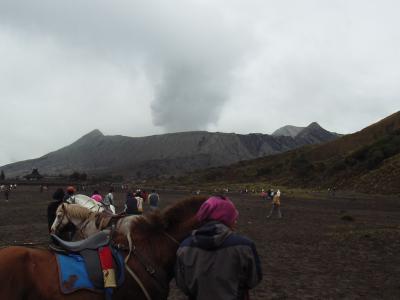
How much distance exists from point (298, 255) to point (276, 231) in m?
6.66

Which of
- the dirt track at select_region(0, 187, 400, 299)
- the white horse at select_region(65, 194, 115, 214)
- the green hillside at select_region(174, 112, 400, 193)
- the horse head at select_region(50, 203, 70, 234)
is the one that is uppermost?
the green hillside at select_region(174, 112, 400, 193)

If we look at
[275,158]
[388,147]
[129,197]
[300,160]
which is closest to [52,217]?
[129,197]

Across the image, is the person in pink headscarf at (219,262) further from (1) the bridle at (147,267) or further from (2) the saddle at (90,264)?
(2) the saddle at (90,264)

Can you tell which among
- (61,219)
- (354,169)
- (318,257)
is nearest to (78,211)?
(61,219)

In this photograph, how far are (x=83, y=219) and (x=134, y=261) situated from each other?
2259mm

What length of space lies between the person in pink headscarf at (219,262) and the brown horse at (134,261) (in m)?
0.50

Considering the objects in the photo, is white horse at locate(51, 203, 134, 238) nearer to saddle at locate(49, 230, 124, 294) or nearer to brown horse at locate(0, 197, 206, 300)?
brown horse at locate(0, 197, 206, 300)

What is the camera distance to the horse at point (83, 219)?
5.33 m

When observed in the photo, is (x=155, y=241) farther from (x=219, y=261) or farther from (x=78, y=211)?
(x=78, y=211)

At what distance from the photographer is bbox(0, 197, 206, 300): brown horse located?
11.9 ft

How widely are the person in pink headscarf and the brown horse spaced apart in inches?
19.7

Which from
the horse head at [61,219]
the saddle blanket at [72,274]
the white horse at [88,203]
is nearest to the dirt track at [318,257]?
the white horse at [88,203]

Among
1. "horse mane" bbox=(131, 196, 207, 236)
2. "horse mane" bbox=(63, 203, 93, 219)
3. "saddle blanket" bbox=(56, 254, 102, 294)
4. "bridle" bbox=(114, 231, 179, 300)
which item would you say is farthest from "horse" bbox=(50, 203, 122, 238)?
"saddle blanket" bbox=(56, 254, 102, 294)

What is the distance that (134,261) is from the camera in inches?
165
